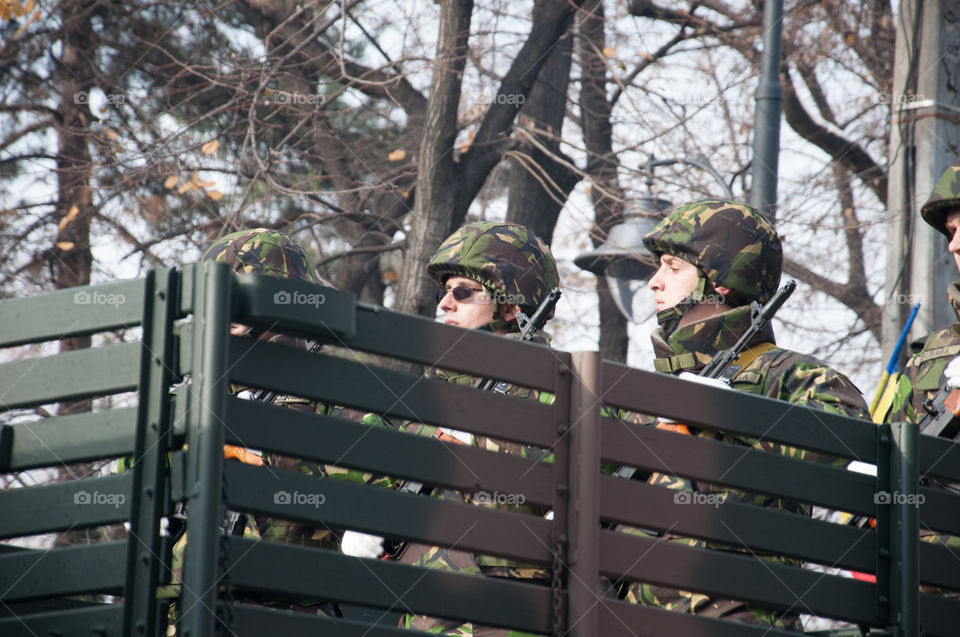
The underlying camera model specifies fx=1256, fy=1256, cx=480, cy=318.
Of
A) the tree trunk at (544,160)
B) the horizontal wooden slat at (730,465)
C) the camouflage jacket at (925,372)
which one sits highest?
the tree trunk at (544,160)

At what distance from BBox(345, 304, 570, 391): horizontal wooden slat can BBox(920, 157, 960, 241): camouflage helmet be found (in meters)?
2.40

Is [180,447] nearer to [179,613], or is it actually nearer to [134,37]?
[179,613]

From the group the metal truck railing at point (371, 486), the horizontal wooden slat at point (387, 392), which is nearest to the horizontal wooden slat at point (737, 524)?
the metal truck railing at point (371, 486)

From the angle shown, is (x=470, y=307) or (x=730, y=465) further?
(x=470, y=307)

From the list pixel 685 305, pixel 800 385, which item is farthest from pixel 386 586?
pixel 685 305

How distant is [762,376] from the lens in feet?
14.5

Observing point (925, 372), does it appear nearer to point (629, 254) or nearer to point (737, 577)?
point (737, 577)

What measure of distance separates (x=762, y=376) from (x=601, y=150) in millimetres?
7341

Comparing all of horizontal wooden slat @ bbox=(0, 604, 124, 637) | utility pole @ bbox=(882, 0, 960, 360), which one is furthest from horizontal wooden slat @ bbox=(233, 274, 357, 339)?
utility pole @ bbox=(882, 0, 960, 360)

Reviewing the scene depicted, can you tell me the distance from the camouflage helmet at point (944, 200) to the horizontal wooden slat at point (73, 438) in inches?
138

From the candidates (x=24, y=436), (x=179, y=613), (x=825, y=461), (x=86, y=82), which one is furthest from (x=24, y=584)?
(x=86, y=82)

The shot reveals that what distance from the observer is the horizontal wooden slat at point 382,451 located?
3.02 meters

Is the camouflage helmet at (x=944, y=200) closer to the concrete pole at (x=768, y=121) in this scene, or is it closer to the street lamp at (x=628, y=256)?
the concrete pole at (x=768, y=121)

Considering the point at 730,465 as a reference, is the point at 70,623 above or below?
below
